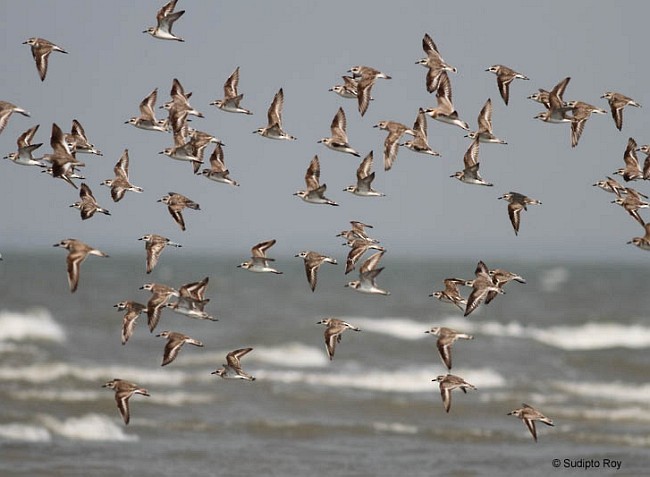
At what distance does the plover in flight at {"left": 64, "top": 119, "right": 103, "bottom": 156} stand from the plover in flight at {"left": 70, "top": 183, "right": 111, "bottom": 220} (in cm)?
64

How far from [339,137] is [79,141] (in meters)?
3.66

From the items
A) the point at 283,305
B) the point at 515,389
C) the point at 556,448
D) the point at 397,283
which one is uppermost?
the point at 397,283

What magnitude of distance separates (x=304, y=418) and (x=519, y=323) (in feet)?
73.1

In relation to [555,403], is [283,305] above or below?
above

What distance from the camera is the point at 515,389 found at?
104ft

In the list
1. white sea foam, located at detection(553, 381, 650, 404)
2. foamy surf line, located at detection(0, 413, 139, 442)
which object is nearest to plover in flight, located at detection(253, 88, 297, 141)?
foamy surf line, located at detection(0, 413, 139, 442)

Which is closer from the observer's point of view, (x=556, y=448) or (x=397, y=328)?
(x=556, y=448)

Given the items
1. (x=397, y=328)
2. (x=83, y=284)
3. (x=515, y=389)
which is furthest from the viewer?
(x=83, y=284)

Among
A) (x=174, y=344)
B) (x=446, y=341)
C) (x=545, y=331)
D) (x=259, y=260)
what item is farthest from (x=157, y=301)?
(x=545, y=331)

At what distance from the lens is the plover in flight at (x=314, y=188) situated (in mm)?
17969

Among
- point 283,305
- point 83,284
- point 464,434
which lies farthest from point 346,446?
point 83,284

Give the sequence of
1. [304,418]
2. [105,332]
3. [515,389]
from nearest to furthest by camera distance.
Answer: [304,418], [515,389], [105,332]

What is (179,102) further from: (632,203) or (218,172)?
(632,203)

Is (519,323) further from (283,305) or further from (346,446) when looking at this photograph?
(346,446)
